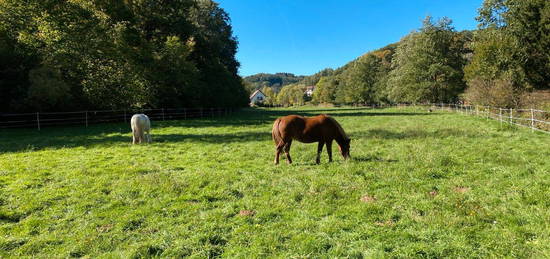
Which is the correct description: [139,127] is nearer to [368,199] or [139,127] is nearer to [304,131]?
[304,131]

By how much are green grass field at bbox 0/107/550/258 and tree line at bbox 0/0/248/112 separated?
43.5 feet

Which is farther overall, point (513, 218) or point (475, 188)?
point (475, 188)

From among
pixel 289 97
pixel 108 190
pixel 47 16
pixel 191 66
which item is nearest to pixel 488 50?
pixel 191 66

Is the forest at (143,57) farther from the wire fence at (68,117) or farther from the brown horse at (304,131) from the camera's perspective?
the brown horse at (304,131)

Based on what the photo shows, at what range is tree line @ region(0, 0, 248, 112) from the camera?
18.7 meters

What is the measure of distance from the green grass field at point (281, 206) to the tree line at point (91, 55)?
1326 centimetres

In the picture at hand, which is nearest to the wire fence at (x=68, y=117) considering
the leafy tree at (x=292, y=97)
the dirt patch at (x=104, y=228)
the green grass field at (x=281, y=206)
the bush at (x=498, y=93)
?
the green grass field at (x=281, y=206)

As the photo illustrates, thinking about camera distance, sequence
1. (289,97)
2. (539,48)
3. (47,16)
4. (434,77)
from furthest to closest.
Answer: (289,97) → (434,77) → (539,48) → (47,16)

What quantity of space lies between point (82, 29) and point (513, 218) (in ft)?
82.9

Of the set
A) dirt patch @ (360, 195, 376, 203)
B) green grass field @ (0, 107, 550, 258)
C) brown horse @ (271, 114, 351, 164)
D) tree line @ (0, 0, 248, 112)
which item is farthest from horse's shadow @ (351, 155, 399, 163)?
tree line @ (0, 0, 248, 112)

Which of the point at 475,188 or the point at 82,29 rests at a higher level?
the point at 82,29

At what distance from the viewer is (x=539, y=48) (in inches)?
977

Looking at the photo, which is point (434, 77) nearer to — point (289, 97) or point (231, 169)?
point (231, 169)

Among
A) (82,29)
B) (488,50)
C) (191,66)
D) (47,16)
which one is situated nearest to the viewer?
(47,16)
